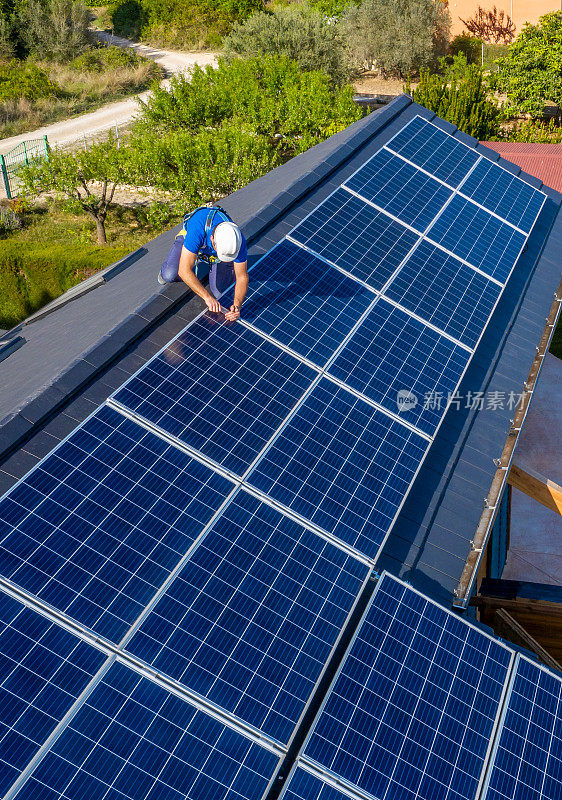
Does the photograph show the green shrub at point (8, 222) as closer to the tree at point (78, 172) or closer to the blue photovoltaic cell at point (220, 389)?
the tree at point (78, 172)

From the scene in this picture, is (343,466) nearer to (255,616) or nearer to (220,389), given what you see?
(220,389)

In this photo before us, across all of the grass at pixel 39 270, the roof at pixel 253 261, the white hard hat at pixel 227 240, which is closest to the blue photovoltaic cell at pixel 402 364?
the roof at pixel 253 261

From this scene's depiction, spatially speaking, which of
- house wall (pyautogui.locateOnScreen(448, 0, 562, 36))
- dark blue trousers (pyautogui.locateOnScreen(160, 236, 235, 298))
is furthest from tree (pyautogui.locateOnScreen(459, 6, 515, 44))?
dark blue trousers (pyautogui.locateOnScreen(160, 236, 235, 298))

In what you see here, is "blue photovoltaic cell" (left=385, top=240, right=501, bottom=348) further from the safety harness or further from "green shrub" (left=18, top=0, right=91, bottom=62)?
"green shrub" (left=18, top=0, right=91, bottom=62)

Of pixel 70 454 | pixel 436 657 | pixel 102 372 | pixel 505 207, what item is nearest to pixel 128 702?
pixel 70 454

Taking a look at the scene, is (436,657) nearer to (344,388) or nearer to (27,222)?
(344,388)

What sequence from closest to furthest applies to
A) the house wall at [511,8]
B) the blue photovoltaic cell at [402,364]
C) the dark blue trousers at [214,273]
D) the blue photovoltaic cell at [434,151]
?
1. the blue photovoltaic cell at [402,364]
2. the dark blue trousers at [214,273]
3. the blue photovoltaic cell at [434,151]
4. the house wall at [511,8]
